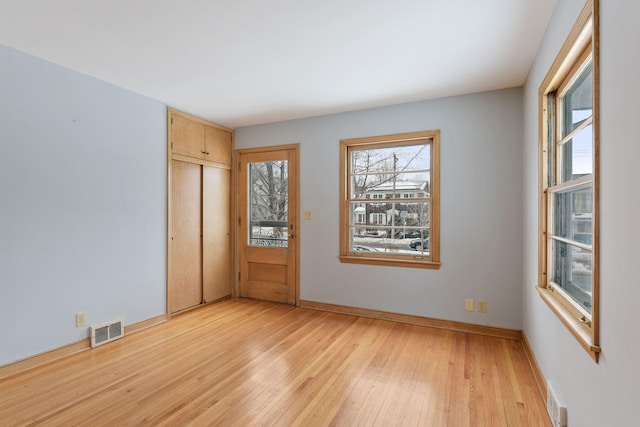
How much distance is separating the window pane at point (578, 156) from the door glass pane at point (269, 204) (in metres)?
3.14

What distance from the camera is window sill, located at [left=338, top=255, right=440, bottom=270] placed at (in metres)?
3.57

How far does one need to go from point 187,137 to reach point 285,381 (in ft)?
10.1

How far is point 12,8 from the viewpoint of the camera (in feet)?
6.54

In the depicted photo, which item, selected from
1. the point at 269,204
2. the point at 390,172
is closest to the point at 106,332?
the point at 269,204

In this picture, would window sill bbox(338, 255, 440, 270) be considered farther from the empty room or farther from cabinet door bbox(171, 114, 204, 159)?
cabinet door bbox(171, 114, 204, 159)

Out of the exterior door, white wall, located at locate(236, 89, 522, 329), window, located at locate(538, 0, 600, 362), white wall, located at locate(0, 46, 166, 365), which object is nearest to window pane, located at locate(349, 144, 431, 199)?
white wall, located at locate(236, 89, 522, 329)

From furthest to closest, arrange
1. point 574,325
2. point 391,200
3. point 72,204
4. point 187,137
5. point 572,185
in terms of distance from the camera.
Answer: point 187,137 < point 391,200 < point 72,204 < point 572,185 < point 574,325

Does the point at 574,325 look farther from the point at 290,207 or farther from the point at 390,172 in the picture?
the point at 290,207

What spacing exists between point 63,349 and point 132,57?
2553 millimetres

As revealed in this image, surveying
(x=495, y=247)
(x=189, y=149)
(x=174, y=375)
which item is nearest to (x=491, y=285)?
(x=495, y=247)

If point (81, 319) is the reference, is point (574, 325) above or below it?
above

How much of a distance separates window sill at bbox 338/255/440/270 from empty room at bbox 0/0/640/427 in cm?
3

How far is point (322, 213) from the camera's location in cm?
420

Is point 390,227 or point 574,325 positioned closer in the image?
point 574,325
